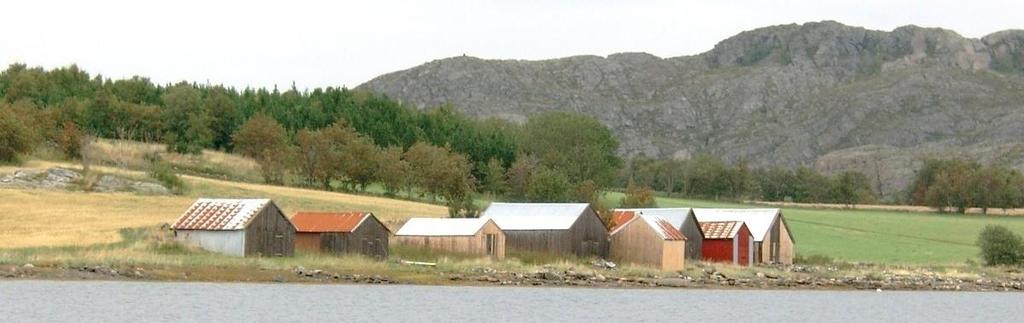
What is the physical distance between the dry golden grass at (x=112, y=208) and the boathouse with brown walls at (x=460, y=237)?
5690mm

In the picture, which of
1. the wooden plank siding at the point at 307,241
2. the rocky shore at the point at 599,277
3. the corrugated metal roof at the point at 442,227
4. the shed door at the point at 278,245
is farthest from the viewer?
the corrugated metal roof at the point at 442,227

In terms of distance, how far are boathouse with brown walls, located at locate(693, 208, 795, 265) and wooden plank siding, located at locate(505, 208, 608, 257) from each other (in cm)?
862

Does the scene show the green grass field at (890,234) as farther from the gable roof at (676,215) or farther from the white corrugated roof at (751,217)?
the gable roof at (676,215)

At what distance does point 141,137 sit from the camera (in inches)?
4690

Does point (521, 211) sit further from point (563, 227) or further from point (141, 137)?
point (141, 137)

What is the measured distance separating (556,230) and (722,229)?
1197 cm

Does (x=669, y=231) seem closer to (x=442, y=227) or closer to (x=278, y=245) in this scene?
(x=442, y=227)

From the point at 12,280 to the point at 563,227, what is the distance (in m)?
28.7

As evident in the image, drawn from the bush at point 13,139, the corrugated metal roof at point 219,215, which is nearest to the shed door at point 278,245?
the corrugated metal roof at point 219,215

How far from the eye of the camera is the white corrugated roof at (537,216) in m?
72.0

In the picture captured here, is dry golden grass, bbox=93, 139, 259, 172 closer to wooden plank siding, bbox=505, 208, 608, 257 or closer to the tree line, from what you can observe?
the tree line

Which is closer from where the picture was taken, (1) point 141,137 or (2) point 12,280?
(2) point 12,280

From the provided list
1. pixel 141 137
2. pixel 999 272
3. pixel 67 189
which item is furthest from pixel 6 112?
pixel 999 272

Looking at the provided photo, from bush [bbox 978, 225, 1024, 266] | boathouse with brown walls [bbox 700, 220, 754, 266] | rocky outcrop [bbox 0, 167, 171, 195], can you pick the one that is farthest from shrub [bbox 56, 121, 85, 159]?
bush [bbox 978, 225, 1024, 266]
